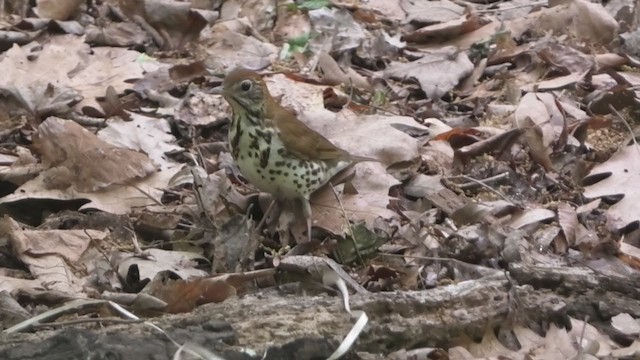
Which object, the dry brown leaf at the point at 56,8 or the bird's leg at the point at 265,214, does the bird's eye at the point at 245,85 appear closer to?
the bird's leg at the point at 265,214

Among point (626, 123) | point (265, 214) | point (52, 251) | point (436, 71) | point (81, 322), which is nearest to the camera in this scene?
point (81, 322)

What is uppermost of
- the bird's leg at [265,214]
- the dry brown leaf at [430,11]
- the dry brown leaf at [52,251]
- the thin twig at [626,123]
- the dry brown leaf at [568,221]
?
the dry brown leaf at [52,251]

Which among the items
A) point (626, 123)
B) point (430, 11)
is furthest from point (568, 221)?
point (430, 11)

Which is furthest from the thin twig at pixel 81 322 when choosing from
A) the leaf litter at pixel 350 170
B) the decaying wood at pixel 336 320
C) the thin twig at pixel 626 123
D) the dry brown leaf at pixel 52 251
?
the thin twig at pixel 626 123

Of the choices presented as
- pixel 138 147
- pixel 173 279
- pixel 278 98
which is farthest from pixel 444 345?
pixel 278 98

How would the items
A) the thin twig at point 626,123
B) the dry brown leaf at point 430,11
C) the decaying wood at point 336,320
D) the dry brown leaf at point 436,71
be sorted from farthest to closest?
the dry brown leaf at point 430,11 → the dry brown leaf at point 436,71 → the thin twig at point 626,123 → the decaying wood at point 336,320

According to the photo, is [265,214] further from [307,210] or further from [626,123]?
[626,123]

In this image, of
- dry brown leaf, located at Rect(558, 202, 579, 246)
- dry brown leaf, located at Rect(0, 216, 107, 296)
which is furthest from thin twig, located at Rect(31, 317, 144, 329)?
dry brown leaf, located at Rect(558, 202, 579, 246)
